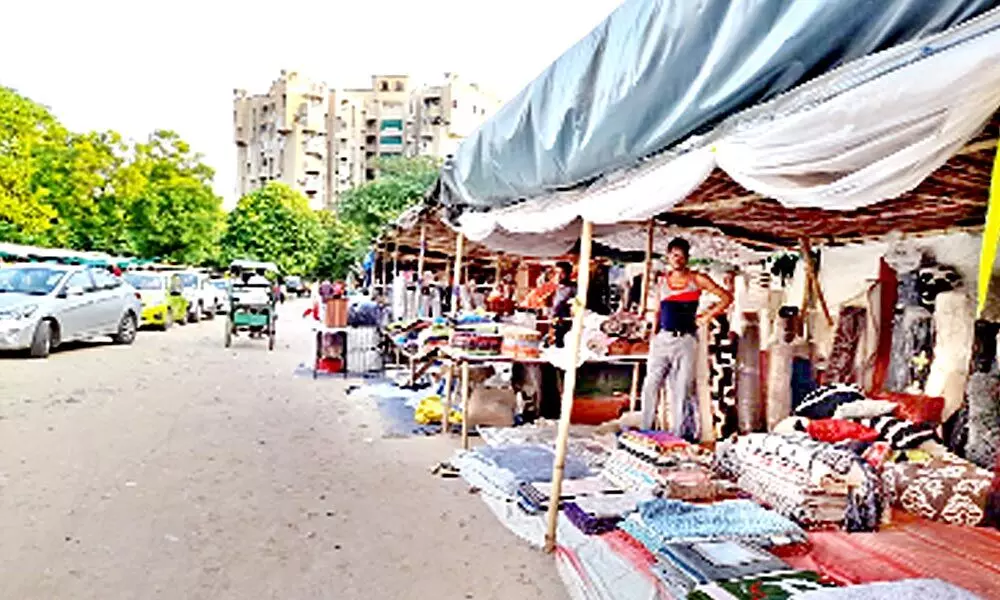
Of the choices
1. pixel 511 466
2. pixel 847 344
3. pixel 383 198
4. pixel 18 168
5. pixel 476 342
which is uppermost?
pixel 383 198

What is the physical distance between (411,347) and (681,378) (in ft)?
14.6

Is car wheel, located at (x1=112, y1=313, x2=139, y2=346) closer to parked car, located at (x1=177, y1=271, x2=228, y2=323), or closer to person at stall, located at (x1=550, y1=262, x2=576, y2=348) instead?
parked car, located at (x1=177, y1=271, x2=228, y2=323)

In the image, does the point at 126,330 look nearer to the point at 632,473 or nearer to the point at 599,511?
the point at 632,473

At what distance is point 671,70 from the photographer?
319 cm

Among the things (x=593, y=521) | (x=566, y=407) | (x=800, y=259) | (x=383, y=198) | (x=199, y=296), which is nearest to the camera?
(x=593, y=521)

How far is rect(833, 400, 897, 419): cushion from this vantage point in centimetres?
497

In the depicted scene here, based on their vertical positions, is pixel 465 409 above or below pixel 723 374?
below

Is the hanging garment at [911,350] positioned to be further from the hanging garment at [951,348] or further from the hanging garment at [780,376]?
the hanging garment at [780,376]

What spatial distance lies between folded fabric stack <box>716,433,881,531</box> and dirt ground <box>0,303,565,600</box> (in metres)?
1.41

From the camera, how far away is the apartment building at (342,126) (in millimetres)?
64250

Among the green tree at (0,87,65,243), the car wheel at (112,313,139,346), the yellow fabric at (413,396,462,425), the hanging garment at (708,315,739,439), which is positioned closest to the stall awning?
the hanging garment at (708,315,739,439)

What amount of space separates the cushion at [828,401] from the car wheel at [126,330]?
45.4 feet

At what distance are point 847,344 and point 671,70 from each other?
466cm

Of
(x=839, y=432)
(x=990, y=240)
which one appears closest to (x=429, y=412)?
(x=839, y=432)
